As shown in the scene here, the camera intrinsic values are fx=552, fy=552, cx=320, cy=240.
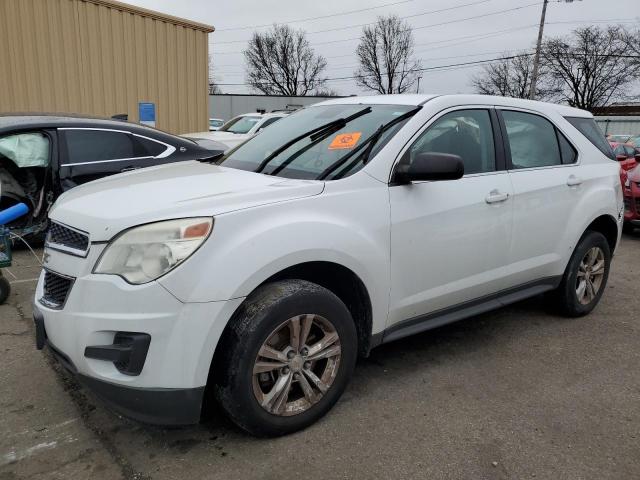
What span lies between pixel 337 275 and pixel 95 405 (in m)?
1.50

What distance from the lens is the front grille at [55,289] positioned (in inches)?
98.4

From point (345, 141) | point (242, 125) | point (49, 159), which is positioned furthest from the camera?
point (242, 125)

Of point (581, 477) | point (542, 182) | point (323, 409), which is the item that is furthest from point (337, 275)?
point (542, 182)

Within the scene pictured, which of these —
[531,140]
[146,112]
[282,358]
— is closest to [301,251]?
[282,358]

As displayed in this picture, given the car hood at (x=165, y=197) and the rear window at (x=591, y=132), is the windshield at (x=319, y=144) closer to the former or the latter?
the car hood at (x=165, y=197)

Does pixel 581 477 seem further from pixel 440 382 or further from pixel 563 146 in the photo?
pixel 563 146

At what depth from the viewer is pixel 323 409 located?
9.29 ft

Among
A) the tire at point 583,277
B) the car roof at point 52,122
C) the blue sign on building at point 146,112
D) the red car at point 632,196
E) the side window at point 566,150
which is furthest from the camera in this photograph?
the blue sign on building at point 146,112

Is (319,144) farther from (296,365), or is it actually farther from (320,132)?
(296,365)

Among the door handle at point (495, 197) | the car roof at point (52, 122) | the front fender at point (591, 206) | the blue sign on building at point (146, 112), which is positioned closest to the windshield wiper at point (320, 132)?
the door handle at point (495, 197)

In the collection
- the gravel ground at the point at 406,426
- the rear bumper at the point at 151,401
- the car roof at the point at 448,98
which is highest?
the car roof at the point at 448,98

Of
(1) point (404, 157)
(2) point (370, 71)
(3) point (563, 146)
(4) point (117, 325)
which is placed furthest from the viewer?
(2) point (370, 71)

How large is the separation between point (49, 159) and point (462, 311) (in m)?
4.52

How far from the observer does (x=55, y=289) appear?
2.61 m
